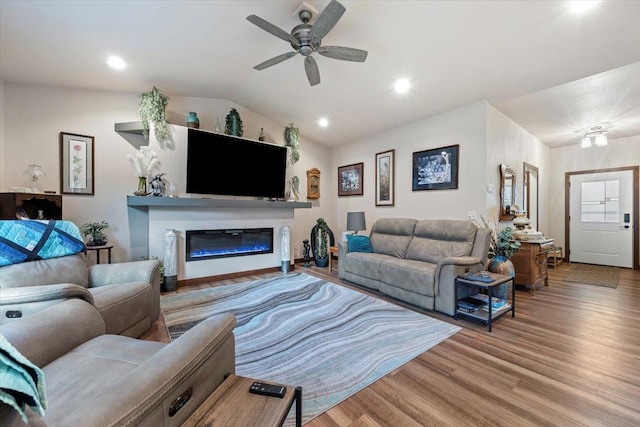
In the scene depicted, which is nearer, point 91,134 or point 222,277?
point 91,134

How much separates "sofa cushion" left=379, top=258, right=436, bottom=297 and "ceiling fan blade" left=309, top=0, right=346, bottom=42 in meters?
2.63

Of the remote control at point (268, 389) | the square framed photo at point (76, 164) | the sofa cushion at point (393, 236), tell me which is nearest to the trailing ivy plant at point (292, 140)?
the sofa cushion at point (393, 236)

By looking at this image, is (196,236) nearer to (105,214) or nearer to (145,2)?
(105,214)

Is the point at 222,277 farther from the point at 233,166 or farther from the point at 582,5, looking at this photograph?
the point at 582,5

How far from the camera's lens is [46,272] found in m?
2.05

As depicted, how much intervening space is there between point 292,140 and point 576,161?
20.2 ft

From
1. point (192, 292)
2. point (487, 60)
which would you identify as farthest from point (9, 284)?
point (487, 60)

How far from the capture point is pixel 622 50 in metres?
2.57

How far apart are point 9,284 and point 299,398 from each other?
7.59ft

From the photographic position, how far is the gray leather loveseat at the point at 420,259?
288 centimetres

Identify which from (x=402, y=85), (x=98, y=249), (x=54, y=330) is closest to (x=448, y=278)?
(x=402, y=85)

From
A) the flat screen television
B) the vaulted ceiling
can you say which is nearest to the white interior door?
the vaulted ceiling

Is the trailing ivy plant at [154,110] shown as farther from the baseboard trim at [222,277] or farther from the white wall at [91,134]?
the baseboard trim at [222,277]

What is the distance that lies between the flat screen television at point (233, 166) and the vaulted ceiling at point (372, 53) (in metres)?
0.82
